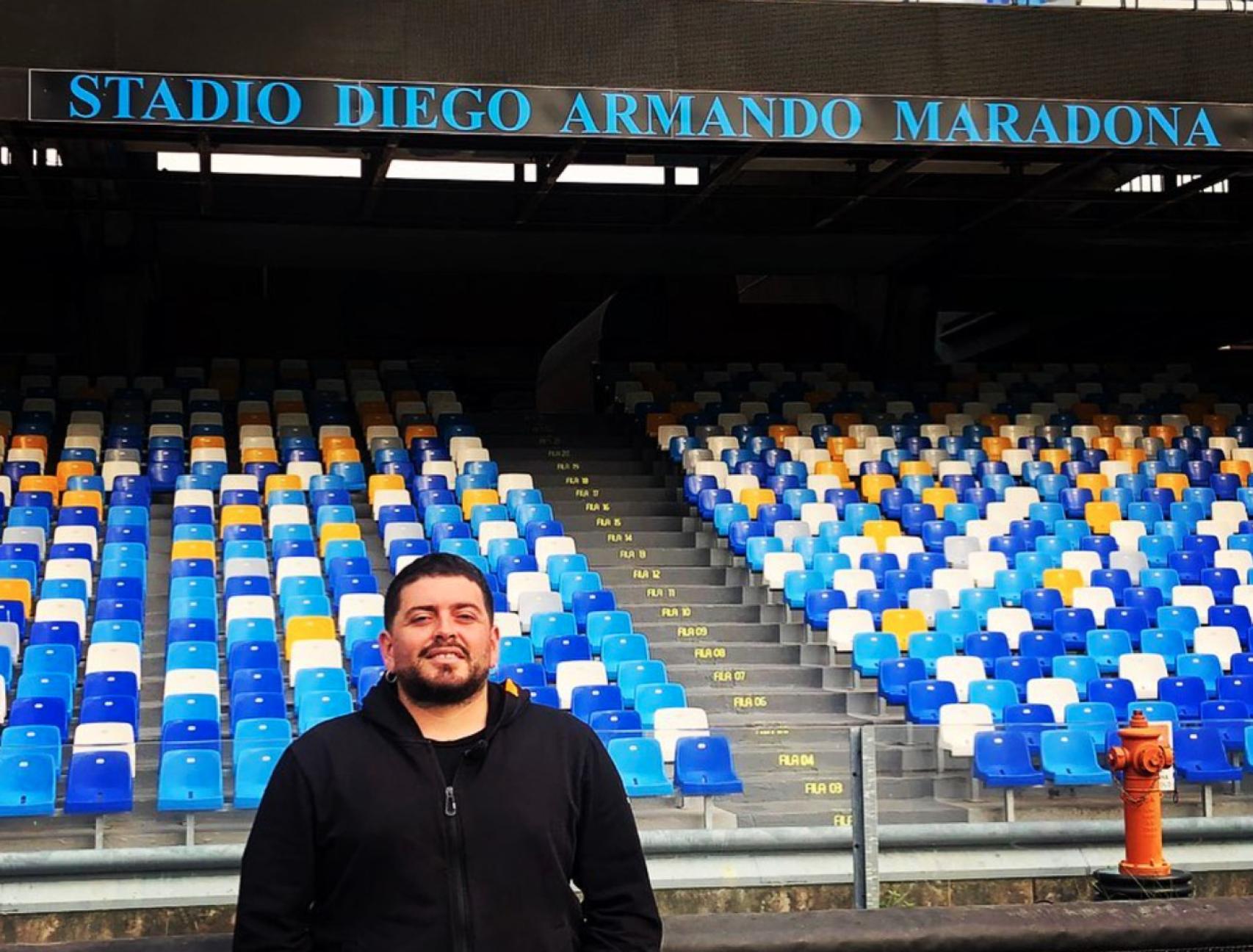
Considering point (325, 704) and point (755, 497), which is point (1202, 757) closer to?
point (325, 704)

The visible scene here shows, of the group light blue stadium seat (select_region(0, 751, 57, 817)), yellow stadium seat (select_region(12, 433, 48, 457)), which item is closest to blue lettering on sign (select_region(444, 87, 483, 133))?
yellow stadium seat (select_region(12, 433, 48, 457))

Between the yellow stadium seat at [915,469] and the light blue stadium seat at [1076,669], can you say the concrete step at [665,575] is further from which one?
the light blue stadium seat at [1076,669]

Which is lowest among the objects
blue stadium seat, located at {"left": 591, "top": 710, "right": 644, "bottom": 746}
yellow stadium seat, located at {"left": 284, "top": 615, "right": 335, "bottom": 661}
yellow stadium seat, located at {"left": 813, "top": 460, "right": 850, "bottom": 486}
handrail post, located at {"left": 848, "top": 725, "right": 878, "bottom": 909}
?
handrail post, located at {"left": 848, "top": 725, "right": 878, "bottom": 909}

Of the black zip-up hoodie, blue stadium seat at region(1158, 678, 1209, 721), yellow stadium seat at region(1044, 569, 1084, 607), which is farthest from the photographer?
yellow stadium seat at region(1044, 569, 1084, 607)

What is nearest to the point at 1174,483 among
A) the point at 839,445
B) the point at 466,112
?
the point at 839,445

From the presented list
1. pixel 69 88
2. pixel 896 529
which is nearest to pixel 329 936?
pixel 69 88

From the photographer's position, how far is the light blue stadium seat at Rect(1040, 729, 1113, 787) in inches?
237

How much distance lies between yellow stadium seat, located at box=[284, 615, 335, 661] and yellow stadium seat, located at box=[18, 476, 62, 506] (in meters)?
3.96

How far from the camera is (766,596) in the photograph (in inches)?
555

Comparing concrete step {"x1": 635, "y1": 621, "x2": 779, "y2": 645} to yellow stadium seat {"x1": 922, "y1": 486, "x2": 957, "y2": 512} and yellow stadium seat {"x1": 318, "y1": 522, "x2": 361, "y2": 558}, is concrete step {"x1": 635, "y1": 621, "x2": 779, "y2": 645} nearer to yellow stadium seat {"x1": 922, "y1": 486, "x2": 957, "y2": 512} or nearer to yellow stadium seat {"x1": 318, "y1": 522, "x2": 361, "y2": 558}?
yellow stadium seat {"x1": 318, "y1": 522, "x2": 361, "y2": 558}

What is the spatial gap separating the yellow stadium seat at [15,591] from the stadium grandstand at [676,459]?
33 mm

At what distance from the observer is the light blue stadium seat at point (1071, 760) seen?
19.8 ft

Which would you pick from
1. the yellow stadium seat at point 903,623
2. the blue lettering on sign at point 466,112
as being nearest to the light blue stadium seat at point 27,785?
the yellow stadium seat at point 903,623

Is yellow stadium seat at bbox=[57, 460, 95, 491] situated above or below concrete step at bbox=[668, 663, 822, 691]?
above
